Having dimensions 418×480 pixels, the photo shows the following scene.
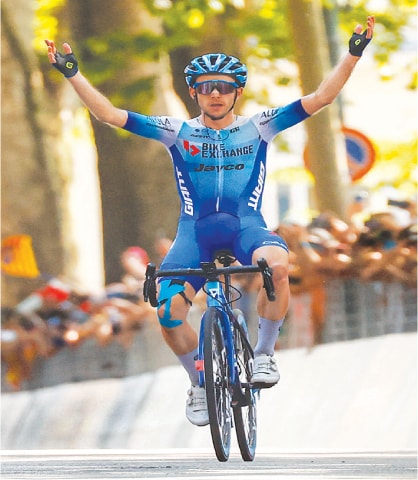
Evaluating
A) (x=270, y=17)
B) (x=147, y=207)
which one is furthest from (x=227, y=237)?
(x=270, y=17)

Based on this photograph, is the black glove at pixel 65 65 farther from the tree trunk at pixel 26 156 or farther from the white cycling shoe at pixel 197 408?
the tree trunk at pixel 26 156

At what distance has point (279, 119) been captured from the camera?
35.4 feet

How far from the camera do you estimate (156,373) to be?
53.3 feet

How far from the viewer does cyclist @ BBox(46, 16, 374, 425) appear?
10.6m

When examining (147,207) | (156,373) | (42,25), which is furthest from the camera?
(42,25)

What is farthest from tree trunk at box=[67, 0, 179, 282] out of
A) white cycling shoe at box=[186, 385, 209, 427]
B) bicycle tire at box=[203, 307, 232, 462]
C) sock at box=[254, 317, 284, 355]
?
bicycle tire at box=[203, 307, 232, 462]

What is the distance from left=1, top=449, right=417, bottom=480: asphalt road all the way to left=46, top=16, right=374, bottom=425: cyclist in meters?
0.49

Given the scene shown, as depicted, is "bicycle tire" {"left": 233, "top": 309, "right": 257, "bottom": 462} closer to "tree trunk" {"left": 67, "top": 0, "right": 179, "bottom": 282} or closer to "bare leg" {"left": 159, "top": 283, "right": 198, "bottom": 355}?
"bare leg" {"left": 159, "top": 283, "right": 198, "bottom": 355}

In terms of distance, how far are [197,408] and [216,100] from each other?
184cm

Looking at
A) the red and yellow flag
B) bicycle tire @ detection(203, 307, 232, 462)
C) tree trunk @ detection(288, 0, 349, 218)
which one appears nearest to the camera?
bicycle tire @ detection(203, 307, 232, 462)

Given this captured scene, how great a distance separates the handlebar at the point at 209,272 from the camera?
1005 centimetres

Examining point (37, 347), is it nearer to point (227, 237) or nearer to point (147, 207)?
point (147, 207)

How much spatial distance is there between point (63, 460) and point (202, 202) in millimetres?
2283

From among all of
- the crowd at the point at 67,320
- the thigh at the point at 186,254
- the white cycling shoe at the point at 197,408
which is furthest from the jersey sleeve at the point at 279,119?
the crowd at the point at 67,320
